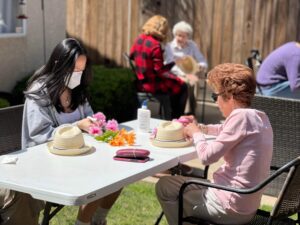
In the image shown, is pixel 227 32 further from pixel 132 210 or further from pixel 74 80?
pixel 74 80

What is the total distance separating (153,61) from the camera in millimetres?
7184

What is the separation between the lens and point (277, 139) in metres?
5.34

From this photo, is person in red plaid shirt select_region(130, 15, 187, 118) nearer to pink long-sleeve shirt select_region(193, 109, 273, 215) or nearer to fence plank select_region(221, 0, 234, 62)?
fence plank select_region(221, 0, 234, 62)

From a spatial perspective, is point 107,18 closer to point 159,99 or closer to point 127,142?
point 159,99

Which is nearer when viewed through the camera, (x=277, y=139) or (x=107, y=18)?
(x=277, y=139)

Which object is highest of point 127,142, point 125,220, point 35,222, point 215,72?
point 215,72

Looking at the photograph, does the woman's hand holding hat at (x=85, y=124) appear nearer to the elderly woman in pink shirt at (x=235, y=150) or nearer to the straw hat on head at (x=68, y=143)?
the straw hat on head at (x=68, y=143)

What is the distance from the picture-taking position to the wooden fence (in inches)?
348

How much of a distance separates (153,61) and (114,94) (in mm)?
1072

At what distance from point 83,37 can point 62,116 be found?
19.6 ft

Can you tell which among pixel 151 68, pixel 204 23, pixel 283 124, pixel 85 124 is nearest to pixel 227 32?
pixel 204 23

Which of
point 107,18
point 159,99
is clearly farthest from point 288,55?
point 107,18

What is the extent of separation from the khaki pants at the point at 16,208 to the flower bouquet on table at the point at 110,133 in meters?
0.59

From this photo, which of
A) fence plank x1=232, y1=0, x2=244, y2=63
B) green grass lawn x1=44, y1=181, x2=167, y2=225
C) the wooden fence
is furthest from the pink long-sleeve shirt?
fence plank x1=232, y1=0, x2=244, y2=63
